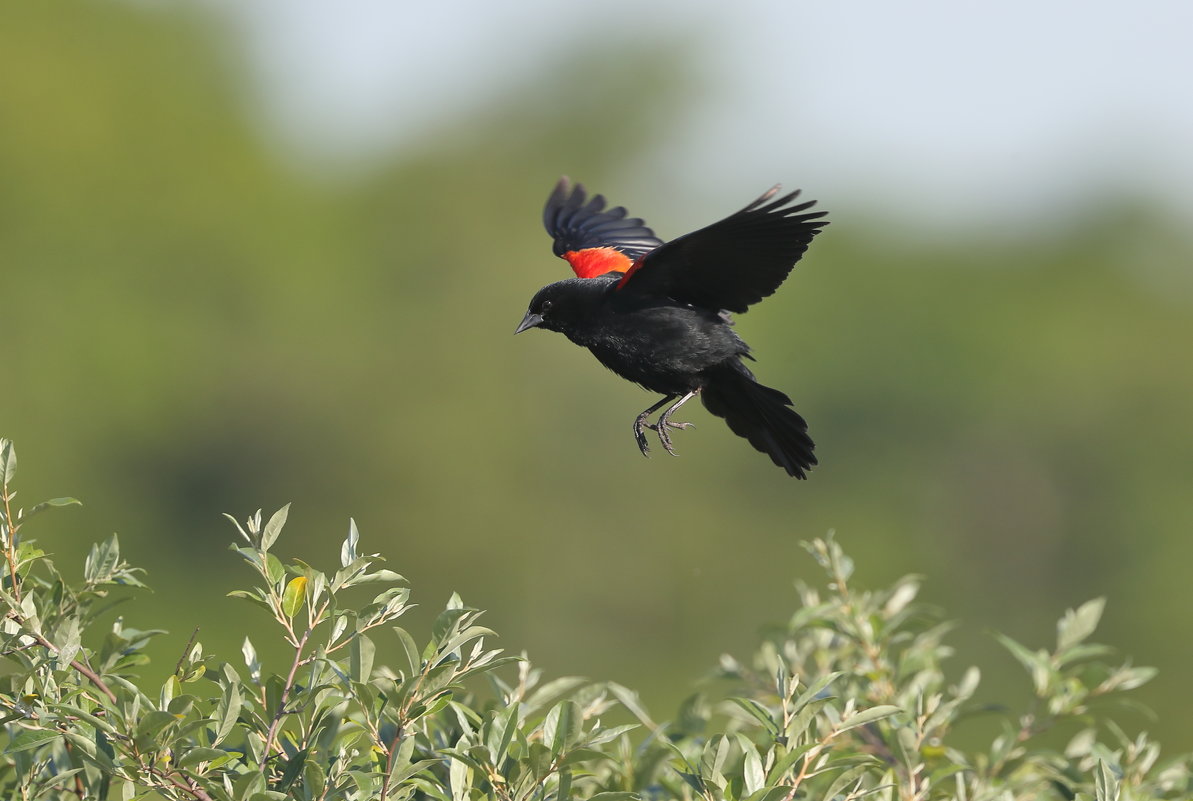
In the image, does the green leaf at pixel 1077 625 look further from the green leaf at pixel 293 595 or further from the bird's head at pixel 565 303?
the green leaf at pixel 293 595

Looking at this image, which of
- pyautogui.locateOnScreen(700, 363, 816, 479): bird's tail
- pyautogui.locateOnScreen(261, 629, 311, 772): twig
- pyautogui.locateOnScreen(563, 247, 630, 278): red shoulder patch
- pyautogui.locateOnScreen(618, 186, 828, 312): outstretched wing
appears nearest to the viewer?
pyautogui.locateOnScreen(261, 629, 311, 772): twig

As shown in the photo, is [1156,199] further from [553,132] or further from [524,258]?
[524,258]

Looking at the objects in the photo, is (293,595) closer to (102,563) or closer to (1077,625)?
(102,563)

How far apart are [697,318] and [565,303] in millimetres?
505

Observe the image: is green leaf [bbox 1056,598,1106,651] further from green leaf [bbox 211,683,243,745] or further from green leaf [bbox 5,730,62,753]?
green leaf [bbox 5,730,62,753]

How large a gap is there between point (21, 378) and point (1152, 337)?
3397 cm

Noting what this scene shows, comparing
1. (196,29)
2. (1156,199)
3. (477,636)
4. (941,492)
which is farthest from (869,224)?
(477,636)

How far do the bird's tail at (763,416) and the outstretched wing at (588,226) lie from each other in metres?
1.89

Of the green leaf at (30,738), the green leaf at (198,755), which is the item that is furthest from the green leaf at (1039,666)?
the green leaf at (30,738)

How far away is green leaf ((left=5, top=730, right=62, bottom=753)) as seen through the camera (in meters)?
2.91

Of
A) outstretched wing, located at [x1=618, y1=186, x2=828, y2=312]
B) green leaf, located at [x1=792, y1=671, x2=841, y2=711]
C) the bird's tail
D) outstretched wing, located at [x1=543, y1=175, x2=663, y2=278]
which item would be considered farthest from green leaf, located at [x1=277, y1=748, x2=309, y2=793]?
outstretched wing, located at [x1=543, y1=175, x2=663, y2=278]

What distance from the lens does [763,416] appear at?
5418 mm

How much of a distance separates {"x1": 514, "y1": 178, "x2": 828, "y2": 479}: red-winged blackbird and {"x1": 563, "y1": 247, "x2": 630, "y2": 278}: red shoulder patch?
101 cm

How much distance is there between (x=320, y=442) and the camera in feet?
109
